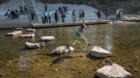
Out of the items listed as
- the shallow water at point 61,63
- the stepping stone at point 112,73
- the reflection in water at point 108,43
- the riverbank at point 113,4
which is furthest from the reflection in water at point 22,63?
the riverbank at point 113,4

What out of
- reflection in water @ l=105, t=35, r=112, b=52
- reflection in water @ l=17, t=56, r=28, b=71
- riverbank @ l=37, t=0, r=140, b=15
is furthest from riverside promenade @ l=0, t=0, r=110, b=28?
reflection in water @ l=17, t=56, r=28, b=71

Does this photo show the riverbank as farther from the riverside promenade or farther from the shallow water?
the shallow water

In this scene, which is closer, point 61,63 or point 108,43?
point 61,63

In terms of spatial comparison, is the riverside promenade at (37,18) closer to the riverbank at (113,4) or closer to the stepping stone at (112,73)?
the riverbank at (113,4)

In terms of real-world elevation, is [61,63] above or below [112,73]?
below

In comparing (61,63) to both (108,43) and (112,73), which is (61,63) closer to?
(112,73)

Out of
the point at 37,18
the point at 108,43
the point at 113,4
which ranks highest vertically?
the point at 108,43

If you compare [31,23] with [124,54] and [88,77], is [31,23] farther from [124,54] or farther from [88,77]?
[88,77]

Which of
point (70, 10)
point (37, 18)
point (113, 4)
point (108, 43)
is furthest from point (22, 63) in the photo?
point (113, 4)

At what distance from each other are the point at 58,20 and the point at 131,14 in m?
13.6

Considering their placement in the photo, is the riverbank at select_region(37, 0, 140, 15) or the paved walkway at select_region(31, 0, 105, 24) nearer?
the paved walkway at select_region(31, 0, 105, 24)

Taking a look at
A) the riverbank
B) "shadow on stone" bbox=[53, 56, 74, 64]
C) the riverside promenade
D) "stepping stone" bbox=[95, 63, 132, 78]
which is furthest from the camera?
the riverbank

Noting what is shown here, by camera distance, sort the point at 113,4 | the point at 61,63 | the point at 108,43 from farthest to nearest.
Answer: the point at 113,4 → the point at 108,43 → the point at 61,63

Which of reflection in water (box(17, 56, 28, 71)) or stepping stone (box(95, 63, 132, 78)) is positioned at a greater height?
stepping stone (box(95, 63, 132, 78))
